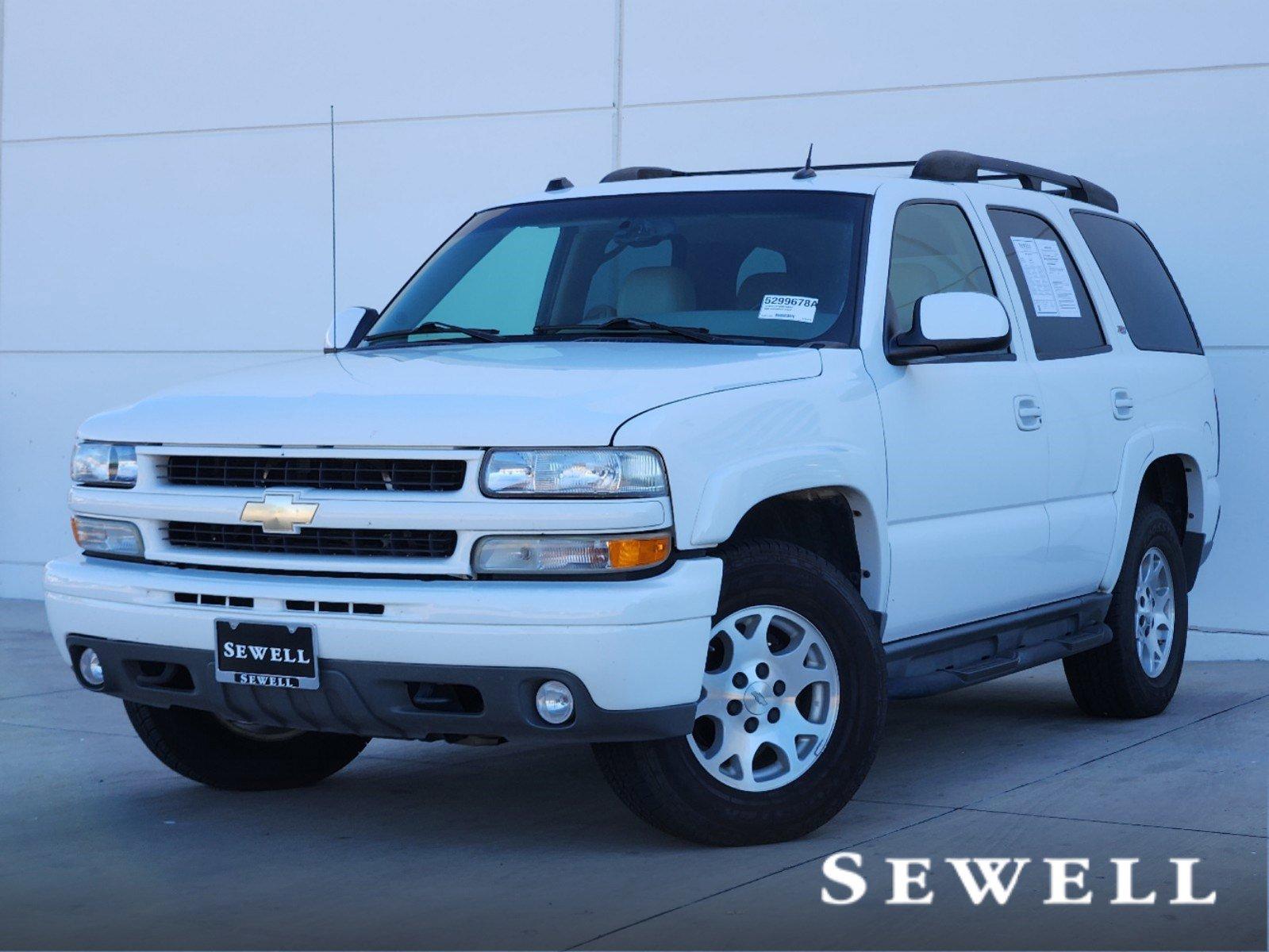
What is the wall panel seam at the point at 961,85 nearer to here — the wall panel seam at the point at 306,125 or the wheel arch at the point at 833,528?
the wall panel seam at the point at 306,125

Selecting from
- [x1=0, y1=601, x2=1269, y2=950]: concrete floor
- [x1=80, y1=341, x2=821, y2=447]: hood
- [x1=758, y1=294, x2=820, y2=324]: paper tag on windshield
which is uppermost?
[x1=758, y1=294, x2=820, y2=324]: paper tag on windshield

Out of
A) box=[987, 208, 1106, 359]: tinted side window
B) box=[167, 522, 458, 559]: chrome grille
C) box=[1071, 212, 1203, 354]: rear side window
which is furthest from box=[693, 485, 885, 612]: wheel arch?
box=[1071, 212, 1203, 354]: rear side window

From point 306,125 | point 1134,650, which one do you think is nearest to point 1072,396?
point 1134,650

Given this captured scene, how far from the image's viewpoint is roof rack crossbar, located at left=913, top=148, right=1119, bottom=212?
21.6ft

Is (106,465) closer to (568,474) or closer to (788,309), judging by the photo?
(568,474)

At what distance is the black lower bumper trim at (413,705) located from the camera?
4598mm

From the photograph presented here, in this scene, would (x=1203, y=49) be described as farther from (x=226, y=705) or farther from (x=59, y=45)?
(x=59, y=45)

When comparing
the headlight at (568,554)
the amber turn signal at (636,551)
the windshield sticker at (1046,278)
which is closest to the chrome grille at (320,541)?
the headlight at (568,554)

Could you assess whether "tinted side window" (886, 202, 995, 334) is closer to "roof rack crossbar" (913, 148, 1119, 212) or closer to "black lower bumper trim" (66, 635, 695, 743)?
"roof rack crossbar" (913, 148, 1119, 212)

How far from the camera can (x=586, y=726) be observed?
4.61 meters

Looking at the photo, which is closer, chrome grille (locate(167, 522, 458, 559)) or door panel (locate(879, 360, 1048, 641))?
chrome grille (locate(167, 522, 458, 559))

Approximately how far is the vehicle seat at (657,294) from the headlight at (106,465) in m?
1.59

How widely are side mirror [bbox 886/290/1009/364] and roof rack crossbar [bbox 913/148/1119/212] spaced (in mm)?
1014

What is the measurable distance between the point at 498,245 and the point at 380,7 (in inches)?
208
